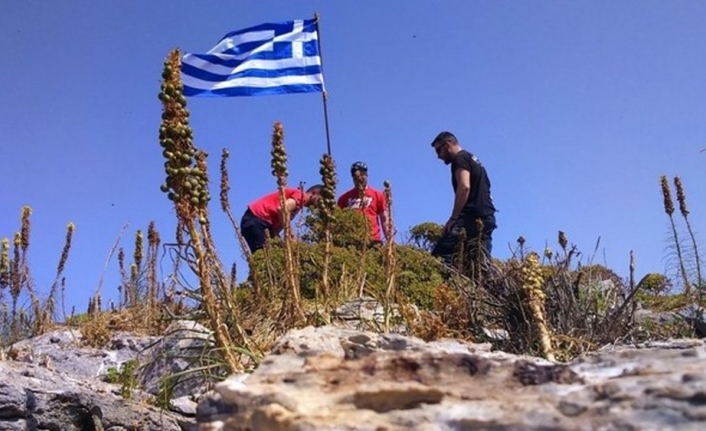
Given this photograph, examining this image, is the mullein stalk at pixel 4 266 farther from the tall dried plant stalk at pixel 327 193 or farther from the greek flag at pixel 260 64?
the tall dried plant stalk at pixel 327 193

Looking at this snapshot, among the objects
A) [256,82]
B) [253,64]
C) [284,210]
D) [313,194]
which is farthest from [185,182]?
Answer: [253,64]

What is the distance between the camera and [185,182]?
3240mm

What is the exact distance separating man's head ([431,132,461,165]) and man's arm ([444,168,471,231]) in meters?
0.31

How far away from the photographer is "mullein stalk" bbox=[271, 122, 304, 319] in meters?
3.83

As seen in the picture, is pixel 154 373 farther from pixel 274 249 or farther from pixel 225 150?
pixel 274 249

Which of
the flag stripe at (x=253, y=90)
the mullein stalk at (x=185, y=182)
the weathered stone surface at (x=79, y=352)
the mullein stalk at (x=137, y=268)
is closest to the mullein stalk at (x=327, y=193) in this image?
the mullein stalk at (x=185, y=182)

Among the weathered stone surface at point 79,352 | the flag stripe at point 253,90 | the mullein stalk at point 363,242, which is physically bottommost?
the weathered stone surface at point 79,352

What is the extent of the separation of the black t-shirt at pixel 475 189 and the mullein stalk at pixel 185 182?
17.5 ft

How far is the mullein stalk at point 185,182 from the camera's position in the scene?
310cm

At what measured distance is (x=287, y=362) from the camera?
1860mm

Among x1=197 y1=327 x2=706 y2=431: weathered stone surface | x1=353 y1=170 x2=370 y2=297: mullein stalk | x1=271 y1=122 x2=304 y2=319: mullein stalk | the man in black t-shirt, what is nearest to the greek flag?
the man in black t-shirt

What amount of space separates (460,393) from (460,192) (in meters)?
6.92

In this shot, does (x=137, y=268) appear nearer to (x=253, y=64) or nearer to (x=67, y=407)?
(x=253, y=64)

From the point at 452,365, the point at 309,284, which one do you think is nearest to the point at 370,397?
the point at 452,365
